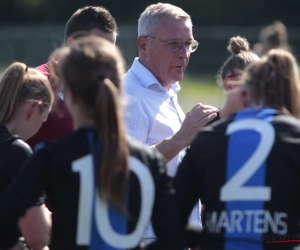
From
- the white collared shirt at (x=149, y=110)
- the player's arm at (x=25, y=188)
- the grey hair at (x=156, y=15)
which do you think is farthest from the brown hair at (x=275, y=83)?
the grey hair at (x=156, y=15)

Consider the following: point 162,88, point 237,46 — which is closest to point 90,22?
point 162,88

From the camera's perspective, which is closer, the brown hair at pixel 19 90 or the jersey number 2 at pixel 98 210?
the jersey number 2 at pixel 98 210

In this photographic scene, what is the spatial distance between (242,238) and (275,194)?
8.8 inches

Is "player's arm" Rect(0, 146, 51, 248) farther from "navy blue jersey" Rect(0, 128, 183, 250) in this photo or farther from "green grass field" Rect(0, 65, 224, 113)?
"green grass field" Rect(0, 65, 224, 113)

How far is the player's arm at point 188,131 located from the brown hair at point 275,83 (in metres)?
1.09

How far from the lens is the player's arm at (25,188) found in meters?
2.86

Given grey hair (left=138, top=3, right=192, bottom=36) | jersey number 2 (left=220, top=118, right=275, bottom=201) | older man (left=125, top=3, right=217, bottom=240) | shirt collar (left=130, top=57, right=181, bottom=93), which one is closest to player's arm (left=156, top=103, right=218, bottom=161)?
older man (left=125, top=3, right=217, bottom=240)

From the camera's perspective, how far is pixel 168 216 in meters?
2.96

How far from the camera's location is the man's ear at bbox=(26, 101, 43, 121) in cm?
359

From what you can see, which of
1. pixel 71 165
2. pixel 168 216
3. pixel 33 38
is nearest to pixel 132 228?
pixel 168 216

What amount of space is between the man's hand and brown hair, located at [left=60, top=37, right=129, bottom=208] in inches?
51.8

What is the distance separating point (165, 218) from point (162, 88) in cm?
186

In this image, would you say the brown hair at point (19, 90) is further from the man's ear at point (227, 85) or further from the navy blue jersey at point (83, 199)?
the man's ear at point (227, 85)

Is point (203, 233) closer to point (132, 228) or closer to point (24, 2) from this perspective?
point (132, 228)
